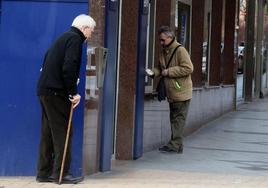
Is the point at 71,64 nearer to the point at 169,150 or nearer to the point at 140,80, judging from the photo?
the point at 140,80

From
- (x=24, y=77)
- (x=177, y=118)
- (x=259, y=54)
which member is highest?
(x=259, y=54)

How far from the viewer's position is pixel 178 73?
984cm

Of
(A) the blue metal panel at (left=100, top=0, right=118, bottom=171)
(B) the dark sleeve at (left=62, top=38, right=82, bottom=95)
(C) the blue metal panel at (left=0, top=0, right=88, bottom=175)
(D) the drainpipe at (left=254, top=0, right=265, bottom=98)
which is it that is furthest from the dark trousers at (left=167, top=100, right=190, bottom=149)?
(D) the drainpipe at (left=254, top=0, right=265, bottom=98)

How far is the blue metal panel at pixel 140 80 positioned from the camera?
9297 mm

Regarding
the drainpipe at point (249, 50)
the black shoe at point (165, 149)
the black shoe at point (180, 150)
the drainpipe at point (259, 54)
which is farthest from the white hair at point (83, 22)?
the drainpipe at point (259, 54)

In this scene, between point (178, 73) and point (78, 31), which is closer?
point (78, 31)

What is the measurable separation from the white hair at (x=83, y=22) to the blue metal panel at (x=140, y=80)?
2.06 m

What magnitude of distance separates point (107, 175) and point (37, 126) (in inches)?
44.1

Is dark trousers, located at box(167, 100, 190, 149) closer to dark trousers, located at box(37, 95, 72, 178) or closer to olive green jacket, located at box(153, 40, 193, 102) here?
olive green jacket, located at box(153, 40, 193, 102)

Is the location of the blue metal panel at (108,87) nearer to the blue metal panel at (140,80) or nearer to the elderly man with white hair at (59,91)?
the elderly man with white hair at (59,91)

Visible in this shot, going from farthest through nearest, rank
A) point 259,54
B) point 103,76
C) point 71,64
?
point 259,54 → point 103,76 → point 71,64

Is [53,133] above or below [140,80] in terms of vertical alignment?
below

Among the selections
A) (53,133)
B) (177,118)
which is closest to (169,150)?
(177,118)

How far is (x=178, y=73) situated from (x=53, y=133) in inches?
121
